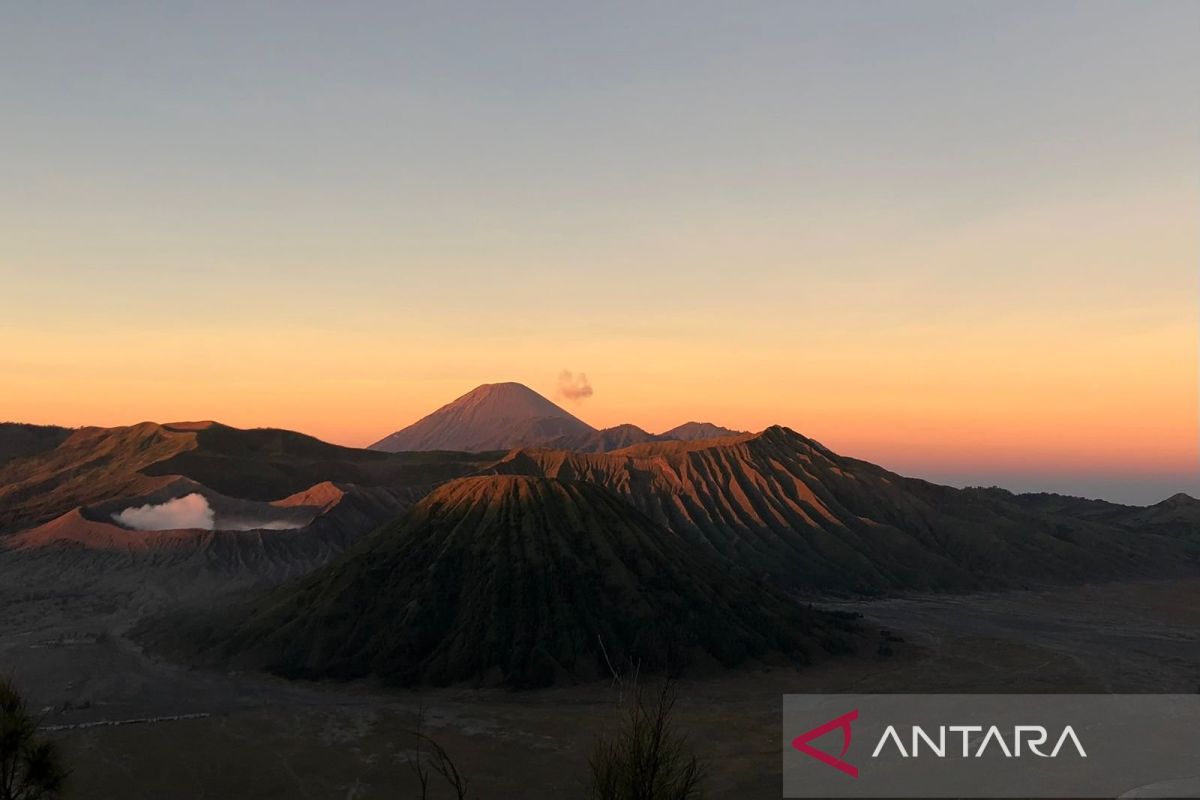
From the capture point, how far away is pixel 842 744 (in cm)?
4869

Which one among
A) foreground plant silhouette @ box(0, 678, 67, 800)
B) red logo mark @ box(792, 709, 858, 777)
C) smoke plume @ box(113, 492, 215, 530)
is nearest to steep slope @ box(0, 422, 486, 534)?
smoke plume @ box(113, 492, 215, 530)

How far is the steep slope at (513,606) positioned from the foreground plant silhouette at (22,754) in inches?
1952

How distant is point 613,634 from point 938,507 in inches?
3924

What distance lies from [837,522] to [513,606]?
77.5 metres

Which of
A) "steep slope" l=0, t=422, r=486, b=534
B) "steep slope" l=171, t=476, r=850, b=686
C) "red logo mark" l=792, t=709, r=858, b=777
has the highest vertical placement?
"steep slope" l=0, t=422, r=486, b=534

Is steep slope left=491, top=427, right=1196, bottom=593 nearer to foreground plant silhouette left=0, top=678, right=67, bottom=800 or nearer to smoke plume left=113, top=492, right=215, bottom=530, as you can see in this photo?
smoke plume left=113, top=492, right=215, bottom=530

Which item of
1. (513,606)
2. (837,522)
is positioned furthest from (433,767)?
(837,522)

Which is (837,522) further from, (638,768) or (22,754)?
(22,754)

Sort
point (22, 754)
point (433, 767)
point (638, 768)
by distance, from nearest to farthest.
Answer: point (638, 768), point (22, 754), point (433, 767)

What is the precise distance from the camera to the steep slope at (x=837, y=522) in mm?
124125

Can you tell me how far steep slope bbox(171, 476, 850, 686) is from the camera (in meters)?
66.7

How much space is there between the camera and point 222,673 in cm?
6688

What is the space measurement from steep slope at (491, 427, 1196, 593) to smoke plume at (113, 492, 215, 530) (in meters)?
51.2

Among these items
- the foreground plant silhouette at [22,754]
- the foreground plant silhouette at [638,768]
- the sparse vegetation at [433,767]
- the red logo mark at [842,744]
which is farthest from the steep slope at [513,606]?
the foreground plant silhouette at [638,768]
